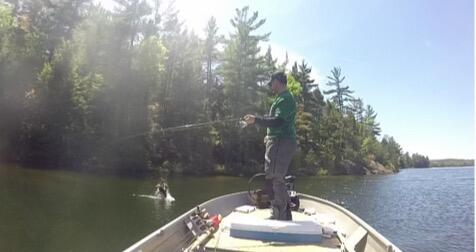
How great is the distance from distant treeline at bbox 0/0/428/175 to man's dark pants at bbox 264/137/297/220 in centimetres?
3685

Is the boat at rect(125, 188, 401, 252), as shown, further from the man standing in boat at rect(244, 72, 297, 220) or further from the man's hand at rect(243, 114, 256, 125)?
the man's hand at rect(243, 114, 256, 125)

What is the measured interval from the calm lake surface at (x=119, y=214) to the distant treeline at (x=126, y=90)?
1197cm

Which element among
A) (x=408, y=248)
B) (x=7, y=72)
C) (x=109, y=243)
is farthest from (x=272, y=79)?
(x=7, y=72)

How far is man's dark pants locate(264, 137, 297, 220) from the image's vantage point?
6129mm

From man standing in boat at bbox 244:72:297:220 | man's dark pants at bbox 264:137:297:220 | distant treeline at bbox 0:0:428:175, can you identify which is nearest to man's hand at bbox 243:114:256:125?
man standing in boat at bbox 244:72:297:220

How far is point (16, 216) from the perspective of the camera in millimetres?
15203

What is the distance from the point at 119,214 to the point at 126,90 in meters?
28.2

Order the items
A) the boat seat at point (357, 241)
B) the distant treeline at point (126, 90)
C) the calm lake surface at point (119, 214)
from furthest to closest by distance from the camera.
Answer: the distant treeline at point (126, 90)
the calm lake surface at point (119, 214)
the boat seat at point (357, 241)

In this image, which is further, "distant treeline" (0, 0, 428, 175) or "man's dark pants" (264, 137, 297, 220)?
"distant treeline" (0, 0, 428, 175)

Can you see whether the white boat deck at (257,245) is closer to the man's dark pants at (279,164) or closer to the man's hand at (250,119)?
the man's dark pants at (279,164)

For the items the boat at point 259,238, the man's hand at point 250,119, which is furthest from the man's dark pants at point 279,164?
the boat at point 259,238

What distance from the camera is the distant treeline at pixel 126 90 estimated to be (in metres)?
40.8

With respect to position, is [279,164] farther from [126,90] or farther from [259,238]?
[126,90]

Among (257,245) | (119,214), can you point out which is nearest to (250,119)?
(257,245)
